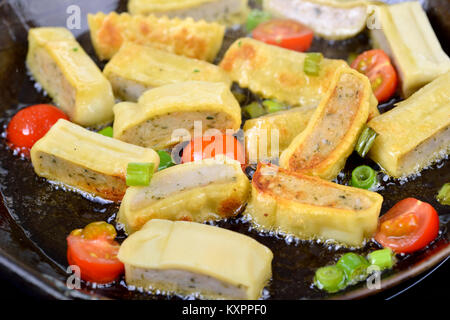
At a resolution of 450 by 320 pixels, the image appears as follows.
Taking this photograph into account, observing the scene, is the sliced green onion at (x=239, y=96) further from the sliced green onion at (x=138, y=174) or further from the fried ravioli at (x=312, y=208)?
the sliced green onion at (x=138, y=174)

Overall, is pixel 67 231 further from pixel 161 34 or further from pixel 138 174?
pixel 161 34

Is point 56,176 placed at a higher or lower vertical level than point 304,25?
lower

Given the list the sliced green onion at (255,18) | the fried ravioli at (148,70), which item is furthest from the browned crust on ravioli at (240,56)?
the sliced green onion at (255,18)

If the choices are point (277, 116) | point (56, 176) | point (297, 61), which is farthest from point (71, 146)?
point (297, 61)

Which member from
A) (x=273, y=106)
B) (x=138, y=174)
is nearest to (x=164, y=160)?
(x=138, y=174)
